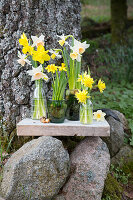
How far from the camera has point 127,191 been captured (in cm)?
220

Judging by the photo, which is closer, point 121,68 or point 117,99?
point 117,99

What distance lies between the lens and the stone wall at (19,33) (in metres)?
2.08

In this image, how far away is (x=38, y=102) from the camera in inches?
79.2

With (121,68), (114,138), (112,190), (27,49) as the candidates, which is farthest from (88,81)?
(121,68)

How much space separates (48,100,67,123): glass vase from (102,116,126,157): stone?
69cm

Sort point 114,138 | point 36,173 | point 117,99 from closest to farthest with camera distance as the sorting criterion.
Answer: point 36,173
point 114,138
point 117,99

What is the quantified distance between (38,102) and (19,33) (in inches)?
24.9

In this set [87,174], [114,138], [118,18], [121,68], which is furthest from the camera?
[118,18]

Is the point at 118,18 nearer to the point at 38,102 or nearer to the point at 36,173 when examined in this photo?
the point at 38,102

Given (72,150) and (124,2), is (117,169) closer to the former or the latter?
(72,150)

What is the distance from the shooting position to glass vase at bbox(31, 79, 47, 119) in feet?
6.60

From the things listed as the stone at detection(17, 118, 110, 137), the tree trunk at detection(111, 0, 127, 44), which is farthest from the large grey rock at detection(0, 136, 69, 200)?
the tree trunk at detection(111, 0, 127, 44)

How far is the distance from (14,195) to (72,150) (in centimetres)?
70

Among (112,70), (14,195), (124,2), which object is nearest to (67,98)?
(14,195)
